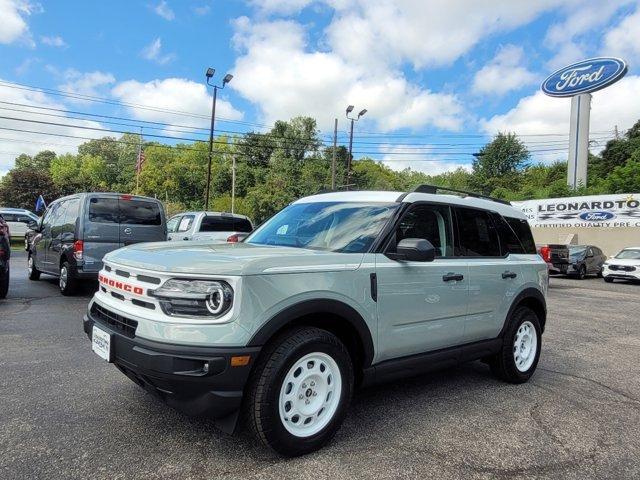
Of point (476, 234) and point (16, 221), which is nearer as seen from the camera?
point (476, 234)

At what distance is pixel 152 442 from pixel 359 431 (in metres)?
1.42

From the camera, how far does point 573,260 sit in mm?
20500

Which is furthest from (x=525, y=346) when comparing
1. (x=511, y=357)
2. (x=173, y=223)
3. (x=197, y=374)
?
(x=173, y=223)


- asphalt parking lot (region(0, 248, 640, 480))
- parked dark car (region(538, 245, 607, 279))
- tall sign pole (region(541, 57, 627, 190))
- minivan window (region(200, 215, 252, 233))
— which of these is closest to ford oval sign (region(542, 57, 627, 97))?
tall sign pole (region(541, 57, 627, 190))

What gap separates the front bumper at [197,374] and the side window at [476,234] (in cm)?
239

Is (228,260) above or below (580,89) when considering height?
below

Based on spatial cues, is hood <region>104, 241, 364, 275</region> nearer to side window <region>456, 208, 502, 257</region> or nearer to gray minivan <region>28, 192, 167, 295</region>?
side window <region>456, 208, 502, 257</region>

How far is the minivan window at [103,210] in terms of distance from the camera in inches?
350

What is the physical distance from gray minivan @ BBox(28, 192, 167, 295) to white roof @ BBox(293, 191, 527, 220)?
5634 millimetres

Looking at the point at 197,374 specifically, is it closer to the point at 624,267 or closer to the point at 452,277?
the point at 452,277

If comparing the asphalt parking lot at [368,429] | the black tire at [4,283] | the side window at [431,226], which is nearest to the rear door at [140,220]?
the black tire at [4,283]

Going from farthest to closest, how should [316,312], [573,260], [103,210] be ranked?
1. [573,260]
2. [103,210]
3. [316,312]

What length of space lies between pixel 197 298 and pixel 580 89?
36085 mm

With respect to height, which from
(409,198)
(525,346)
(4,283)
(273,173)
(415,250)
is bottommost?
(4,283)
